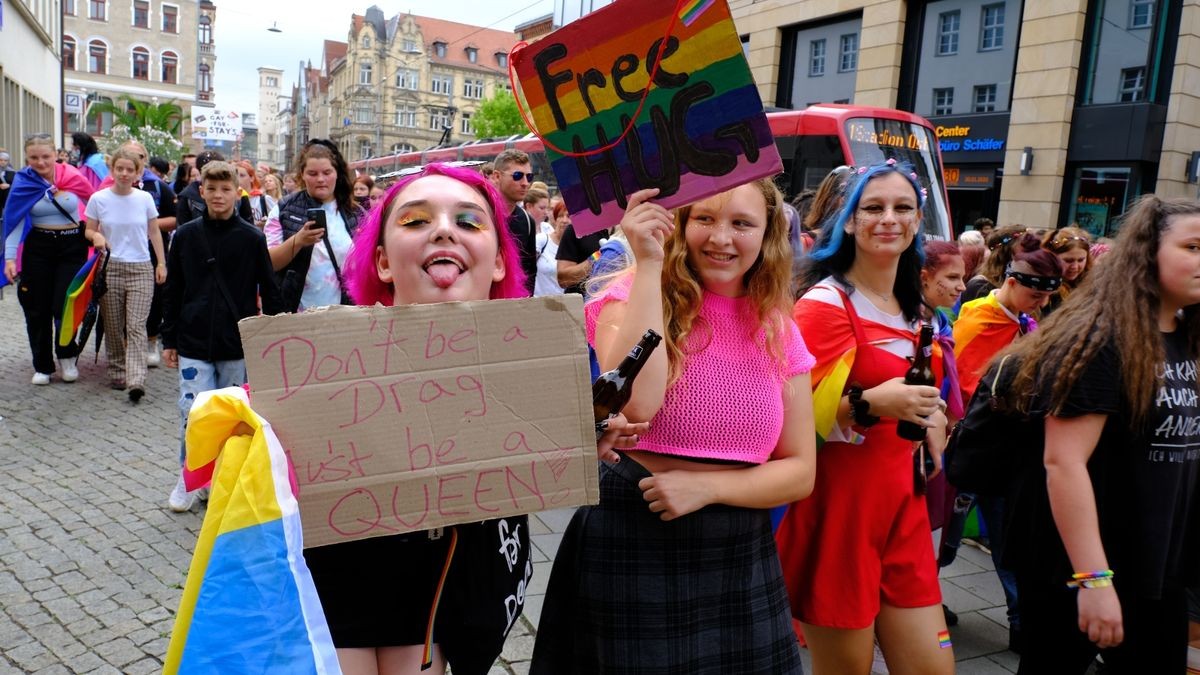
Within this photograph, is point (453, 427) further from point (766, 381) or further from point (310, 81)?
point (310, 81)

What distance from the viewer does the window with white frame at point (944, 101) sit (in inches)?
782

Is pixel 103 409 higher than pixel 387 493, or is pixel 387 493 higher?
pixel 387 493

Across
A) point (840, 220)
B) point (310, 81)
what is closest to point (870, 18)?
point (840, 220)

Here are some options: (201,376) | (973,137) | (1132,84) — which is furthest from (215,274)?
(973,137)

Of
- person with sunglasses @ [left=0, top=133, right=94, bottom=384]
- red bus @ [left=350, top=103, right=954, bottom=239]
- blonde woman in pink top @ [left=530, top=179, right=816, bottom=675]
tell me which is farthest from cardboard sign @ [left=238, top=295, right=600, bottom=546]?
red bus @ [left=350, top=103, right=954, bottom=239]

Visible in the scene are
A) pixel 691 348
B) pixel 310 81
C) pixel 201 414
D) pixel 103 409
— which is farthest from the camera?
pixel 310 81

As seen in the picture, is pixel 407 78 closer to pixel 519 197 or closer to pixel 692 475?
pixel 519 197

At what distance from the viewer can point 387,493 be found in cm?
155

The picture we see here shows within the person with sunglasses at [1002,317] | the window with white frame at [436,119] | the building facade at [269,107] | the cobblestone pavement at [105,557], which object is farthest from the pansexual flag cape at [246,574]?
the building facade at [269,107]

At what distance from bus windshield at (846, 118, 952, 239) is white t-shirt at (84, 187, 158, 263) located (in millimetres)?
8597

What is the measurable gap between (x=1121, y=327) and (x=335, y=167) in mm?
4021

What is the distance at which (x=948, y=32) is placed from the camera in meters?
19.8

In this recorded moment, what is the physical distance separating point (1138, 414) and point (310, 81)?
5131 inches

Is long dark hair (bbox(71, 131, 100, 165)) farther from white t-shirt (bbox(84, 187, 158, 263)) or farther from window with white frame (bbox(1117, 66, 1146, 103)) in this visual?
window with white frame (bbox(1117, 66, 1146, 103))
